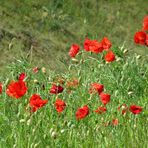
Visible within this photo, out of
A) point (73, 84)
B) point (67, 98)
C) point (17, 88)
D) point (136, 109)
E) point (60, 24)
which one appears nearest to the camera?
point (136, 109)

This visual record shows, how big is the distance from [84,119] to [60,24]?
987cm

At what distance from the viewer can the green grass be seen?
162 inches

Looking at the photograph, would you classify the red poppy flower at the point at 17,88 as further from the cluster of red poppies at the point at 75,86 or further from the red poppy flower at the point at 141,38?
the red poppy flower at the point at 141,38

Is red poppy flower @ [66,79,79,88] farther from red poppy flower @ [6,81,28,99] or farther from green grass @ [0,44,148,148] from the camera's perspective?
red poppy flower @ [6,81,28,99]

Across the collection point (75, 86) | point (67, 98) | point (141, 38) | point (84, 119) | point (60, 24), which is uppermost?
point (60, 24)

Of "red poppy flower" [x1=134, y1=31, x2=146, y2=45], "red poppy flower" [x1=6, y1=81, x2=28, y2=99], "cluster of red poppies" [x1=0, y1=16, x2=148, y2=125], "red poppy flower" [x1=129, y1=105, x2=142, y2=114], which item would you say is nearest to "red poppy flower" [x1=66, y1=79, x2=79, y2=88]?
"cluster of red poppies" [x1=0, y1=16, x2=148, y2=125]

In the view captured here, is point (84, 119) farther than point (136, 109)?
Yes

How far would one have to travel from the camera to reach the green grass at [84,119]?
13.5 ft

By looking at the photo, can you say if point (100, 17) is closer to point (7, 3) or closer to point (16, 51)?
point (7, 3)

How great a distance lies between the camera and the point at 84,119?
4965 mm

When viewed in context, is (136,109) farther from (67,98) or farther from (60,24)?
(60,24)

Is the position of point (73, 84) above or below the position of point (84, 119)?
above

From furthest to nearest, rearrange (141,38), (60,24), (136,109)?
(60,24), (141,38), (136,109)

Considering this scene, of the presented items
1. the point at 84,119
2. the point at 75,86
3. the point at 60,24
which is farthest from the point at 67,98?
the point at 60,24
